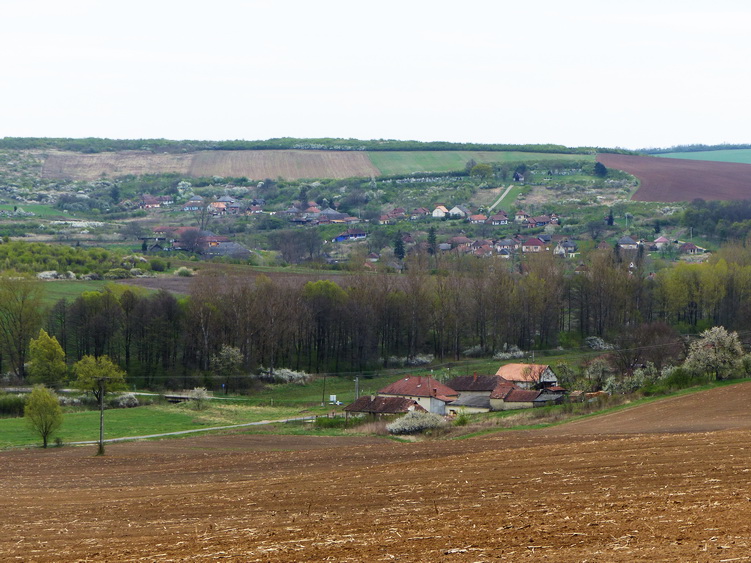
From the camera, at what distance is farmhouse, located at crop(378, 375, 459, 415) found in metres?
57.9

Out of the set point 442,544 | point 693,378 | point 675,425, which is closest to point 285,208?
point 693,378

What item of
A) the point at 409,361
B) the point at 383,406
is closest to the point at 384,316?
the point at 409,361

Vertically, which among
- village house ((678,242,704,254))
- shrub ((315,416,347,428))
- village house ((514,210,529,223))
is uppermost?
village house ((514,210,529,223))

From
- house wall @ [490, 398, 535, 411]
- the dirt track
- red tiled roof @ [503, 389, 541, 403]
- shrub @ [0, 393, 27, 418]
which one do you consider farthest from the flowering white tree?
shrub @ [0, 393, 27, 418]

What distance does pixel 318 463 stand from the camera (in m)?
33.9

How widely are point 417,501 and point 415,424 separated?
22079 mm

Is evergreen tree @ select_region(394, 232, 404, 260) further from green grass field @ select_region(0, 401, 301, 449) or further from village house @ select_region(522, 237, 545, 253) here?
green grass field @ select_region(0, 401, 301, 449)

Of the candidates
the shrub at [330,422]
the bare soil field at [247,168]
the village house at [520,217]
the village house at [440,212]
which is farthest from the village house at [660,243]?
the shrub at [330,422]

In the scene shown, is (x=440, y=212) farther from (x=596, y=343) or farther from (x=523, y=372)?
(x=523, y=372)

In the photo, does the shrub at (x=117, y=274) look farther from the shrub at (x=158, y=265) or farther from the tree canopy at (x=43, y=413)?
the tree canopy at (x=43, y=413)

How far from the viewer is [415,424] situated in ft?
148

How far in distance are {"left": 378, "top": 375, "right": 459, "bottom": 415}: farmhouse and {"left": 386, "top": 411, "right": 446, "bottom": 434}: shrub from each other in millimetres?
10968

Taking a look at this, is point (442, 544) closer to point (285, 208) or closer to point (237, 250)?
point (237, 250)

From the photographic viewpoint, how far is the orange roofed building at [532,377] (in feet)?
206
